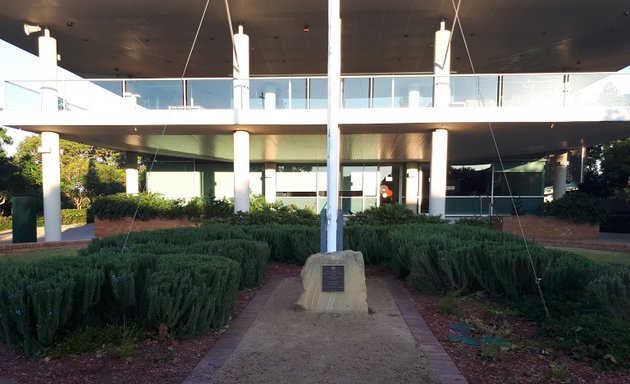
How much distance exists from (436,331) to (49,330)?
3.85 m

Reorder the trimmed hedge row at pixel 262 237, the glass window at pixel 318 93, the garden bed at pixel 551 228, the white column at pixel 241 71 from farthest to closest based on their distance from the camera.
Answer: the garden bed at pixel 551 228, the white column at pixel 241 71, the glass window at pixel 318 93, the trimmed hedge row at pixel 262 237

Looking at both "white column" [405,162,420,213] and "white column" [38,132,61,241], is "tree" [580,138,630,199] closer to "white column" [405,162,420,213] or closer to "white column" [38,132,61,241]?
"white column" [405,162,420,213]

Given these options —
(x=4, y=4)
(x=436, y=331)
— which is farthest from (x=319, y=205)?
(x=436, y=331)

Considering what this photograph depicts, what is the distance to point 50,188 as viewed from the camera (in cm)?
1312

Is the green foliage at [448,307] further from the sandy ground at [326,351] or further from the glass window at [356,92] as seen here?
the glass window at [356,92]

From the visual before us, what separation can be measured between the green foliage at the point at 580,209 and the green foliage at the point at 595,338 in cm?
1144

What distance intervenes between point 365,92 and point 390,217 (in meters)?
4.20

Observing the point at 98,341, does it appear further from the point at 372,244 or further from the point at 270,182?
the point at 270,182

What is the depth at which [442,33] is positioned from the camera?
12539 mm

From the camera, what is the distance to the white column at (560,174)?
720 inches

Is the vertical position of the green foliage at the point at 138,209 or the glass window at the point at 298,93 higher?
the glass window at the point at 298,93

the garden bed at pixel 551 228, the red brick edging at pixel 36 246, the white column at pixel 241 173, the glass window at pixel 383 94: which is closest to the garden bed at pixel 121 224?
the red brick edging at pixel 36 246

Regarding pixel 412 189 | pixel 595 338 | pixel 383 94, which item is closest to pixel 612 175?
pixel 412 189

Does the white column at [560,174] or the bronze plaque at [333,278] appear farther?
the white column at [560,174]
